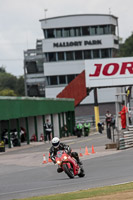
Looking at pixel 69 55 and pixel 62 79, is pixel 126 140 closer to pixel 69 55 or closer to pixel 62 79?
pixel 62 79

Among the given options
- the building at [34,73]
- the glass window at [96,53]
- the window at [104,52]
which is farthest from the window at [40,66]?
the window at [104,52]

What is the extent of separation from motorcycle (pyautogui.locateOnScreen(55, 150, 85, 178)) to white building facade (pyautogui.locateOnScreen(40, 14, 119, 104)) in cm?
7493

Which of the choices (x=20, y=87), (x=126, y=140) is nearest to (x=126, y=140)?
(x=126, y=140)

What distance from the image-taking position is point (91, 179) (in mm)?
17875

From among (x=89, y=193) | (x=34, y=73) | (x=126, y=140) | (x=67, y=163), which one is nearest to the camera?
(x=89, y=193)

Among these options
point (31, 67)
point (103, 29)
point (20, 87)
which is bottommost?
point (31, 67)

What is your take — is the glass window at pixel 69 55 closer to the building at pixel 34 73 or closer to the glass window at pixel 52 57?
the glass window at pixel 52 57

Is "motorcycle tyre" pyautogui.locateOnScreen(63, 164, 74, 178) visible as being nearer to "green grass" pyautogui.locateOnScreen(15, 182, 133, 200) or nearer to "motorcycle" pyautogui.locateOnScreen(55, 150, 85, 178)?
"motorcycle" pyautogui.locateOnScreen(55, 150, 85, 178)

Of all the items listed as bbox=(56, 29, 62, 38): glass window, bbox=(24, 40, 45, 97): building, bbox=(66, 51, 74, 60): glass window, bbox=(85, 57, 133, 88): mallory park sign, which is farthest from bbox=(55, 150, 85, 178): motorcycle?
bbox=(24, 40, 45, 97): building

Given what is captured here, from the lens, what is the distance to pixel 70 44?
310ft

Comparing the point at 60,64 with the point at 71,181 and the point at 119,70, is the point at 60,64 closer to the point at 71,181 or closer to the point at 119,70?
the point at 119,70

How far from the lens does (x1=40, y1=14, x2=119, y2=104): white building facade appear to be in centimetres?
9388

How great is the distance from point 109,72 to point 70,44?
4156cm

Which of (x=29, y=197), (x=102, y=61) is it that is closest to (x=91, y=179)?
(x=29, y=197)
